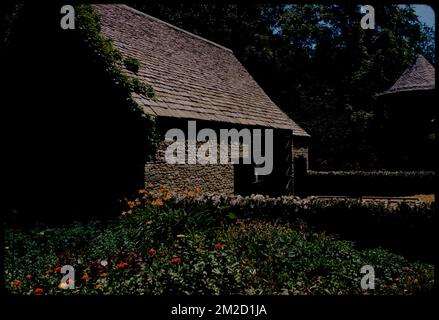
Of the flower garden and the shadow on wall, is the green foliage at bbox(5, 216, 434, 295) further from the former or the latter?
the shadow on wall

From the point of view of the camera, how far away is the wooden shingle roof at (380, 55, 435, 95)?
22.0 metres

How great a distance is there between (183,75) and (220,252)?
347 inches

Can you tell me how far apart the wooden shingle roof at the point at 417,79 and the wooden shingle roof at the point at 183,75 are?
8873 millimetres

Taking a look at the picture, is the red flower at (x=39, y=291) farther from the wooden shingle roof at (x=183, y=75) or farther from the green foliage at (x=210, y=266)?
the wooden shingle roof at (x=183, y=75)

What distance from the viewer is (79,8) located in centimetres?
916

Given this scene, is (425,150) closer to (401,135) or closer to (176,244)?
(401,135)

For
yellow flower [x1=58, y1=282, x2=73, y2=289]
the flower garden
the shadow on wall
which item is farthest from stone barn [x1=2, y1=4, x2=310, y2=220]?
yellow flower [x1=58, y1=282, x2=73, y2=289]

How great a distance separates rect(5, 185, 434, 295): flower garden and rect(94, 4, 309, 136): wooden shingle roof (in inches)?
125

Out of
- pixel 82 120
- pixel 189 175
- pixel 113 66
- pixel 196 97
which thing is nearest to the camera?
pixel 113 66

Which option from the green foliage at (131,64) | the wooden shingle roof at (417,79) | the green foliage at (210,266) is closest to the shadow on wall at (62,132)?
the green foliage at (131,64)

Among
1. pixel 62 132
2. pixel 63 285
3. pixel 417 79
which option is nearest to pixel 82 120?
pixel 62 132

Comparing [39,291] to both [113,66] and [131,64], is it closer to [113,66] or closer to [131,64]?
[113,66]

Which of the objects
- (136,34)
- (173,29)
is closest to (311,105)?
(173,29)

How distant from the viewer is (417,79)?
2256 cm
